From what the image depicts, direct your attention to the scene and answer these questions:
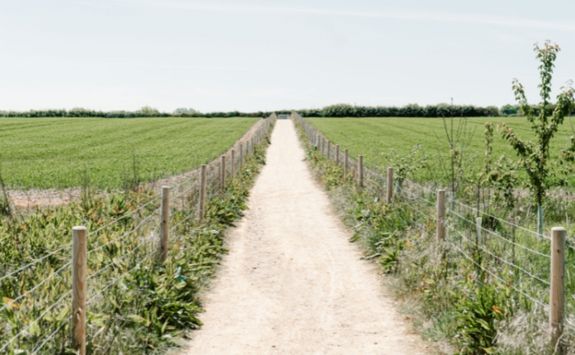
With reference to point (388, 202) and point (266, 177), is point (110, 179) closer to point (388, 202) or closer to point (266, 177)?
point (266, 177)

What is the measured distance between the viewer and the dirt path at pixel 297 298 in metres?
8.01

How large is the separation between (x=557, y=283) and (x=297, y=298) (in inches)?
175

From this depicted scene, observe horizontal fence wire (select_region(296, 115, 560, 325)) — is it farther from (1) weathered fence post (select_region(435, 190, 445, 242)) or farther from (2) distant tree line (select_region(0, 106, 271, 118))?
(2) distant tree line (select_region(0, 106, 271, 118))

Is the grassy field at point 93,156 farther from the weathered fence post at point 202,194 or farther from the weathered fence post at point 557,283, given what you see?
the weathered fence post at point 557,283

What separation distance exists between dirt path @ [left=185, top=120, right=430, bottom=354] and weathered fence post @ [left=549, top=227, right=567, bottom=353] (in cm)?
173

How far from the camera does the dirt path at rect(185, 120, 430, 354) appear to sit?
8008 mm

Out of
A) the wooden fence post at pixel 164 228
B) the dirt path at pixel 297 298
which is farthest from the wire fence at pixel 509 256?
the wooden fence post at pixel 164 228

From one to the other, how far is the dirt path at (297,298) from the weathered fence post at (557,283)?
1.73m

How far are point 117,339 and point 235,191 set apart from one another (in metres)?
12.1

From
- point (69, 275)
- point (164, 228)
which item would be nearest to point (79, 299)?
point (69, 275)

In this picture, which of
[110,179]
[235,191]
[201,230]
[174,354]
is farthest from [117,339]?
[110,179]

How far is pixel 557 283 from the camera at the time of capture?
644cm

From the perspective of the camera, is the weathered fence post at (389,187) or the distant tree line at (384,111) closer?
the weathered fence post at (389,187)

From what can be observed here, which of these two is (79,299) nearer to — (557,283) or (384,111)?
(557,283)
